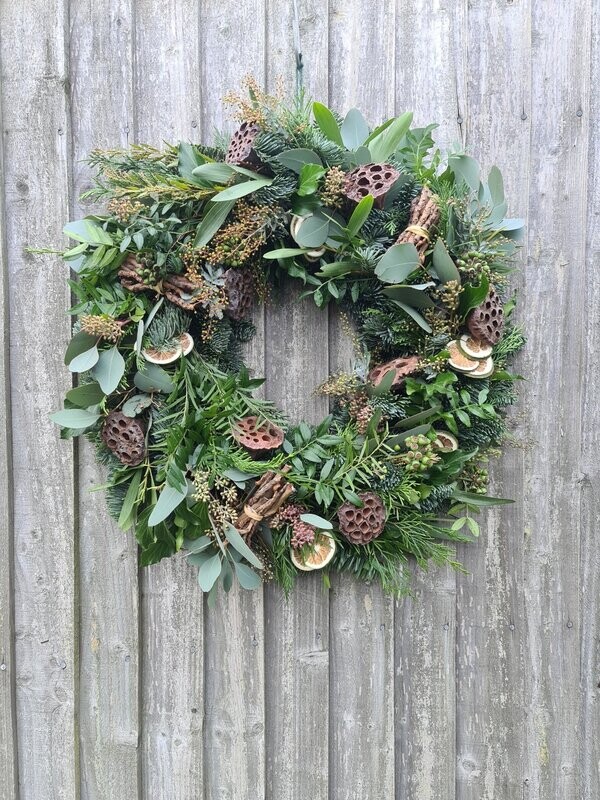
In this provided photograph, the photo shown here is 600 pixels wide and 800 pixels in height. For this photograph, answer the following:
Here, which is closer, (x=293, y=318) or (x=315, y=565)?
(x=315, y=565)

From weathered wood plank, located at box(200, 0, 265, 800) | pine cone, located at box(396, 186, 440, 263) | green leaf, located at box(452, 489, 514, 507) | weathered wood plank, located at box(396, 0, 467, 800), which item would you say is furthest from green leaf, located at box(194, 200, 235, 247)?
green leaf, located at box(452, 489, 514, 507)

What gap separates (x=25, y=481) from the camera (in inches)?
46.7

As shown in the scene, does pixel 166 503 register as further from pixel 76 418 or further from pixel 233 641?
pixel 233 641

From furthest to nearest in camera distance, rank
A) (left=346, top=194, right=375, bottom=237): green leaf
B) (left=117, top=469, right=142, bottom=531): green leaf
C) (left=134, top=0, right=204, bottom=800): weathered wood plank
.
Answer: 1. (left=134, top=0, right=204, bottom=800): weathered wood plank
2. (left=117, top=469, right=142, bottom=531): green leaf
3. (left=346, top=194, right=375, bottom=237): green leaf

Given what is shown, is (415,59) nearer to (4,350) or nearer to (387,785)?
(4,350)

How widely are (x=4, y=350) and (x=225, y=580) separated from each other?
0.69m

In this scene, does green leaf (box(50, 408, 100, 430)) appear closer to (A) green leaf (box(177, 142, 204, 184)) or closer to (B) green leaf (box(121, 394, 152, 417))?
(B) green leaf (box(121, 394, 152, 417))

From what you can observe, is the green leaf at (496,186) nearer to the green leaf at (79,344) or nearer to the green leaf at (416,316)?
the green leaf at (416,316)

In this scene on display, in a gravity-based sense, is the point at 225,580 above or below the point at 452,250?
below

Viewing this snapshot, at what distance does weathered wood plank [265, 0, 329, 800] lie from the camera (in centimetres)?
112

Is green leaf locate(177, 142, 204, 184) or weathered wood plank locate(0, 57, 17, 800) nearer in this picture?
green leaf locate(177, 142, 204, 184)

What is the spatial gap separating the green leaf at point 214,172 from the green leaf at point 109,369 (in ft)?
1.13

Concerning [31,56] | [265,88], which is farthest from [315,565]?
[31,56]

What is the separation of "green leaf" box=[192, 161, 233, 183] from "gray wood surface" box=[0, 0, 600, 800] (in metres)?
0.23
